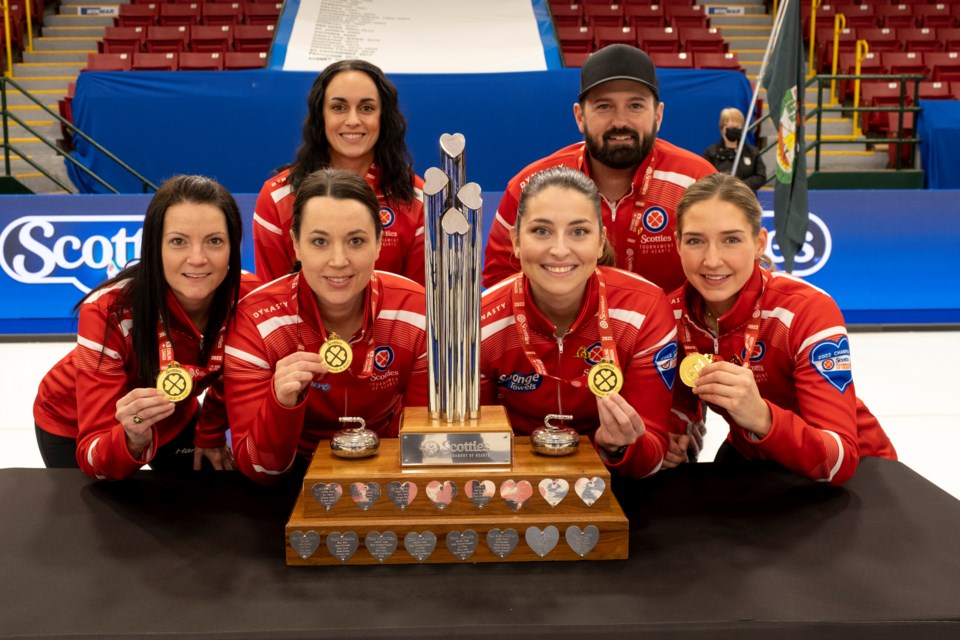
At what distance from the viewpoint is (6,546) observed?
1754 millimetres

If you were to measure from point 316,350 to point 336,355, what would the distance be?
1.30 feet

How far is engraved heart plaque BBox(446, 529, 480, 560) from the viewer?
171 cm

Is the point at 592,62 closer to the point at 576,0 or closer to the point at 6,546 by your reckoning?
the point at 6,546

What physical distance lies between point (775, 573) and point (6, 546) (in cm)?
138

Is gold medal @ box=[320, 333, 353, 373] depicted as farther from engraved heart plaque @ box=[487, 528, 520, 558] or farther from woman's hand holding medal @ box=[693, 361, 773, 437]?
woman's hand holding medal @ box=[693, 361, 773, 437]

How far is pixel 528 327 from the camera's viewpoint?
2.39 meters

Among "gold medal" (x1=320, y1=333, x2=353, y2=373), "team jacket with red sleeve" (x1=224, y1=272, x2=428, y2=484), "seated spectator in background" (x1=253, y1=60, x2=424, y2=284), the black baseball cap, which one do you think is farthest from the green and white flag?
"gold medal" (x1=320, y1=333, x2=353, y2=373)

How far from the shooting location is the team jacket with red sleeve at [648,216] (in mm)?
3094

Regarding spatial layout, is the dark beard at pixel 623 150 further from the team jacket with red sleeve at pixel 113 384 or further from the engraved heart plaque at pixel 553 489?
the engraved heart plaque at pixel 553 489

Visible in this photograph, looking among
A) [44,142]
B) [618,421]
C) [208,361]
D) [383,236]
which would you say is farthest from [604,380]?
[44,142]

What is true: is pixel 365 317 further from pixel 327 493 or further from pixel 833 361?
pixel 833 361

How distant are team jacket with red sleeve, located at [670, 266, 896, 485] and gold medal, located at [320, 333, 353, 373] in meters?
0.90

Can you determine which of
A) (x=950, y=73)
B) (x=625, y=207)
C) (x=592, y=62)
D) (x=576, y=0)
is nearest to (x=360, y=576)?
(x=625, y=207)

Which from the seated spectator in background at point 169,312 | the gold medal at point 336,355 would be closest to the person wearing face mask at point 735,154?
the seated spectator in background at point 169,312
